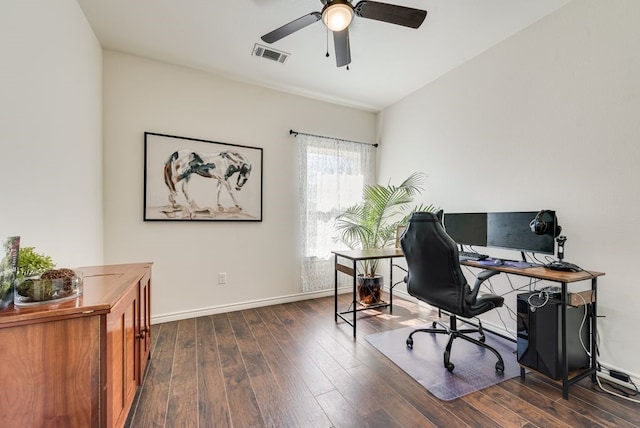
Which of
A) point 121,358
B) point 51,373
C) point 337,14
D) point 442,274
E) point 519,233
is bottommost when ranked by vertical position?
point 121,358

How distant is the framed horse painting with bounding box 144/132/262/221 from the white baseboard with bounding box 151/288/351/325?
1.02 m

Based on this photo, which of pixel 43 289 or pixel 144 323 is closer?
pixel 43 289

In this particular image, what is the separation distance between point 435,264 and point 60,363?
210cm

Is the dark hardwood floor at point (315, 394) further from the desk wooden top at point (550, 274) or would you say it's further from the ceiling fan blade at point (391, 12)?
the ceiling fan blade at point (391, 12)

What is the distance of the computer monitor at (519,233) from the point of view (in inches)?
80.0

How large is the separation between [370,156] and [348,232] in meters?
1.32

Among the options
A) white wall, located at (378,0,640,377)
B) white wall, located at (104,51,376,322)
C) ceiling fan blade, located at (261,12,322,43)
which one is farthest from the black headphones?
white wall, located at (104,51,376,322)

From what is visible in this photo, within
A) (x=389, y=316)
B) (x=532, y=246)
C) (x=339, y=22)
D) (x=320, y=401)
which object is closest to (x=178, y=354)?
(x=320, y=401)

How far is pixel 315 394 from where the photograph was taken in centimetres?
174

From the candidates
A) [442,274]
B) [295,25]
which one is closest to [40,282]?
[295,25]

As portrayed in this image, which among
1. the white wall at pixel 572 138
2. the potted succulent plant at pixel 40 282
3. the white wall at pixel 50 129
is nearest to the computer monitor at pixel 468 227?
the white wall at pixel 572 138

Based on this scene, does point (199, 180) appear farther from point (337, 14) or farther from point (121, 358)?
point (337, 14)

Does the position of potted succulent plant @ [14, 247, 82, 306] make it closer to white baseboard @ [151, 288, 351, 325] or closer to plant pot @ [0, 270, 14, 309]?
plant pot @ [0, 270, 14, 309]

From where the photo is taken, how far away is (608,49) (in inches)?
75.5
